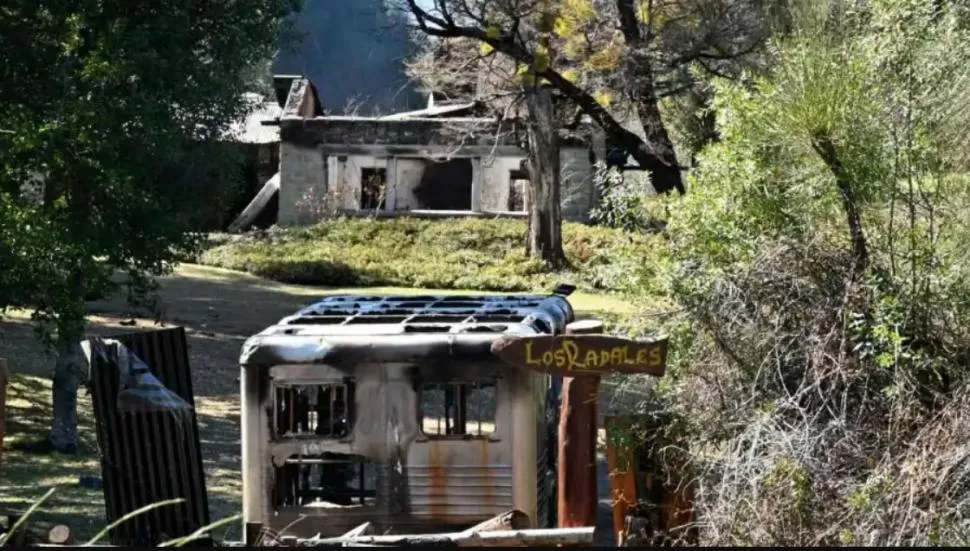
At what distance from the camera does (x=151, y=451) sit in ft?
37.0

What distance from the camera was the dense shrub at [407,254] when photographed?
3397 cm

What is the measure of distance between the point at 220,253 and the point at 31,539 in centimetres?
2849

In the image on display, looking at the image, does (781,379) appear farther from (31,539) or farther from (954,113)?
(31,539)

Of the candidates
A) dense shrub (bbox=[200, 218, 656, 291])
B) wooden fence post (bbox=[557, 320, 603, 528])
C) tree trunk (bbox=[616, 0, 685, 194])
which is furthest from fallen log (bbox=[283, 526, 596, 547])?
dense shrub (bbox=[200, 218, 656, 291])

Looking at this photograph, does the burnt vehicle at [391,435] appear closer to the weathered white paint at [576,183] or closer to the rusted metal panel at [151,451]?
the rusted metal panel at [151,451]

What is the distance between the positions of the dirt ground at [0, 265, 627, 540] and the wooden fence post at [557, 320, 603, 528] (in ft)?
12.2

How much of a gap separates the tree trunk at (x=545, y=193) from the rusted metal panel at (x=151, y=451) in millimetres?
23654

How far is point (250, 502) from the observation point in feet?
31.7

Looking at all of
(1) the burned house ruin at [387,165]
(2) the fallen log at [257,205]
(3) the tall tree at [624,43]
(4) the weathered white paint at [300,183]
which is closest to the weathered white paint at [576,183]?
(1) the burned house ruin at [387,165]

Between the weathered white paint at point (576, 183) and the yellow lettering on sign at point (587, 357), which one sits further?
the weathered white paint at point (576, 183)

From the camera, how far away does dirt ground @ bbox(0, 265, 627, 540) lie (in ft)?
44.4

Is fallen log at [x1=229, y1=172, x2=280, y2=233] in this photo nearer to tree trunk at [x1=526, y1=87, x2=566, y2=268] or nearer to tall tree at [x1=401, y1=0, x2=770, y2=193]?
tree trunk at [x1=526, y1=87, x2=566, y2=268]

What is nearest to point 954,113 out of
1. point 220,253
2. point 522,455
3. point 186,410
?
point 522,455

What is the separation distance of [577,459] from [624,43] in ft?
79.9
